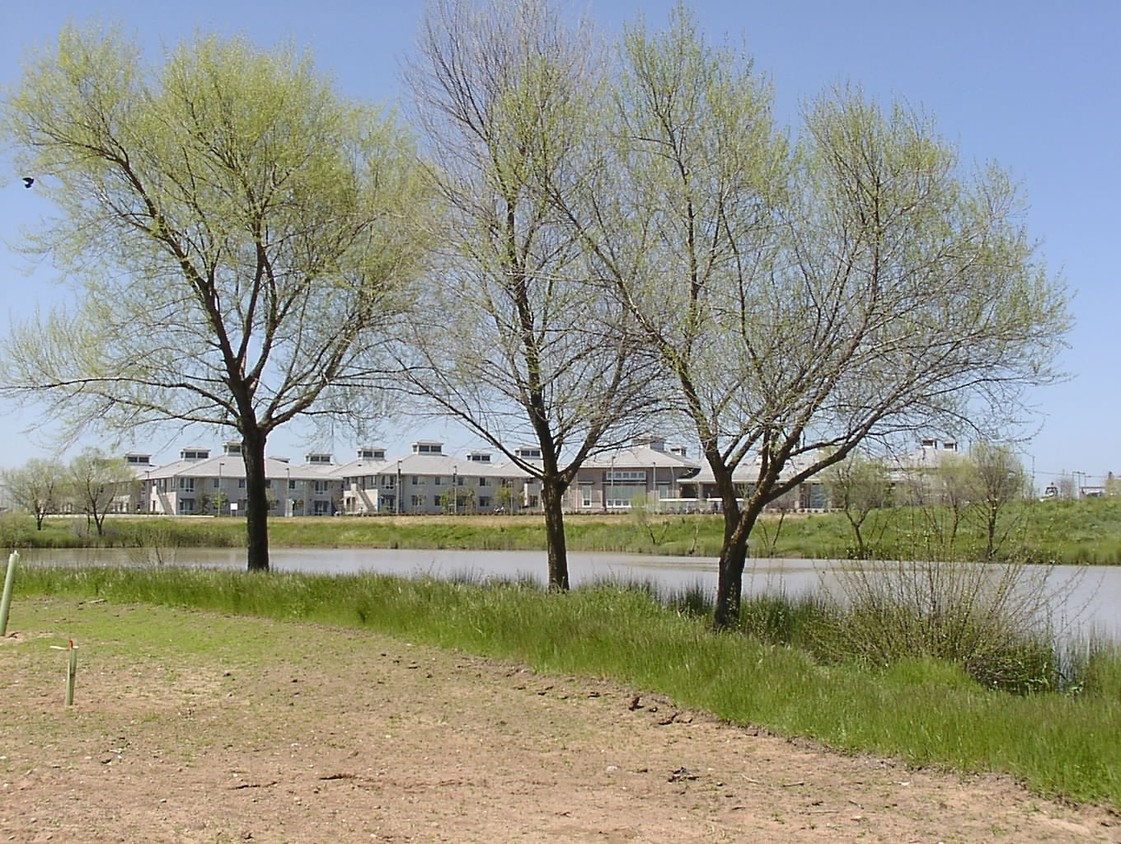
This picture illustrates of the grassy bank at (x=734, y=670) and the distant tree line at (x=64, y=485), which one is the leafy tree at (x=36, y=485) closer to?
the distant tree line at (x=64, y=485)

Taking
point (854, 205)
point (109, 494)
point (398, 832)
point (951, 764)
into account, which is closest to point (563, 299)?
point (854, 205)

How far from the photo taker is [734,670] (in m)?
9.17

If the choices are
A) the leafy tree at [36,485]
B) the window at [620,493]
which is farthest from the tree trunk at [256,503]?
the window at [620,493]

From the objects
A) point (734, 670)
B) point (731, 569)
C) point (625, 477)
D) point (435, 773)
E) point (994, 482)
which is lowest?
point (435, 773)

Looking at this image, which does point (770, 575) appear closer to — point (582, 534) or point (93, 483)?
point (582, 534)

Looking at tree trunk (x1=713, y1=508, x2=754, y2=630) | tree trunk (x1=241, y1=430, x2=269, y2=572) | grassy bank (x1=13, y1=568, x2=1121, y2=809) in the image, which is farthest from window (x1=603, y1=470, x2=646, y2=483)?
tree trunk (x1=713, y1=508, x2=754, y2=630)

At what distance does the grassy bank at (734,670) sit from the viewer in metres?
7.06

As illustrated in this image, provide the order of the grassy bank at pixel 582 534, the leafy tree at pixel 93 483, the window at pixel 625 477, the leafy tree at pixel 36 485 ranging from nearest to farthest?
the grassy bank at pixel 582 534 → the leafy tree at pixel 93 483 → the leafy tree at pixel 36 485 → the window at pixel 625 477

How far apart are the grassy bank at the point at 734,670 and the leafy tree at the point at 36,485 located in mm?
40412

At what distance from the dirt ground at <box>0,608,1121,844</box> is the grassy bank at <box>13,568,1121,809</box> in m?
0.26

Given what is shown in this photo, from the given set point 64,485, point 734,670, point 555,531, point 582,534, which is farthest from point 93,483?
point 734,670

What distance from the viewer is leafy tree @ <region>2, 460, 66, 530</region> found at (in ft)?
175

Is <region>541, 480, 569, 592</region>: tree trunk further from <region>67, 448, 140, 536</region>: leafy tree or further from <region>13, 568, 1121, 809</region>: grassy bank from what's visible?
<region>67, 448, 140, 536</region>: leafy tree

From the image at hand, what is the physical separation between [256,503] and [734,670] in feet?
38.4
